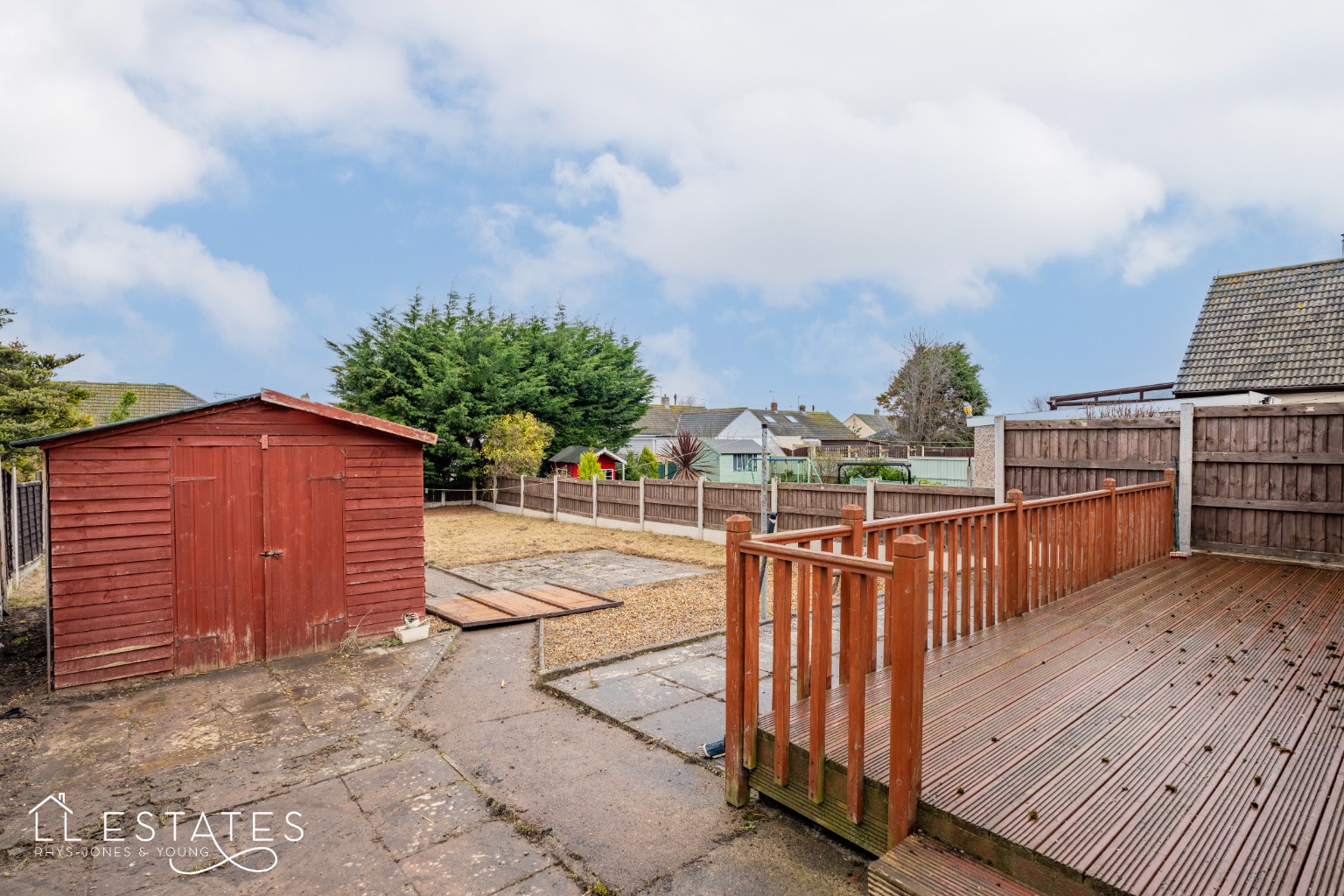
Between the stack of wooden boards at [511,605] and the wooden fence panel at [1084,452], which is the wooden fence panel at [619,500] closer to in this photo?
the stack of wooden boards at [511,605]

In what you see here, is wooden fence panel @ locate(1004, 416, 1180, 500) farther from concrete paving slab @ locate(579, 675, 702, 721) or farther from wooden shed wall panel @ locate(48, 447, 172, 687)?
wooden shed wall panel @ locate(48, 447, 172, 687)

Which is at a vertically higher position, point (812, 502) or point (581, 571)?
point (812, 502)

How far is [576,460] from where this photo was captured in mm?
22219

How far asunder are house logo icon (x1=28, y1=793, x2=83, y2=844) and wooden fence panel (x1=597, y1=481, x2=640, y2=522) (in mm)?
11573

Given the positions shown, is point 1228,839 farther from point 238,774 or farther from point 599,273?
point 599,273

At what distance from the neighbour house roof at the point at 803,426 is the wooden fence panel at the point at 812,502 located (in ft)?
91.9

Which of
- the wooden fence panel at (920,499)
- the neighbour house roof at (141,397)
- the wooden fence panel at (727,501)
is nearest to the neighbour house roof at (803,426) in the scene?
the wooden fence panel at (727,501)

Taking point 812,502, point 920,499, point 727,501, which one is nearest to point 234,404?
point 920,499

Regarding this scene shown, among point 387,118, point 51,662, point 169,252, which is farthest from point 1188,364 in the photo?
point 169,252

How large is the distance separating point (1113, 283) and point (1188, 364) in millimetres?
20382

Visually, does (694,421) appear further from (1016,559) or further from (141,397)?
(1016,559)

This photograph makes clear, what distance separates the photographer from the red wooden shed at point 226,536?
4.62 m

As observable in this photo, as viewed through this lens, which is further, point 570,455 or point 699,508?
point 570,455

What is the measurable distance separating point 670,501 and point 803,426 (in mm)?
32274
